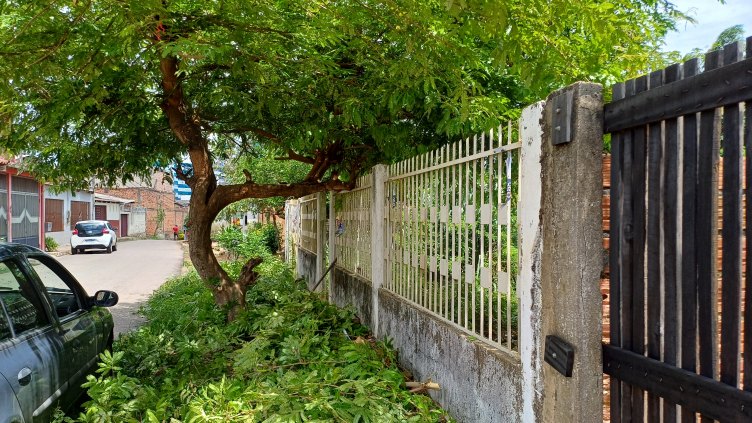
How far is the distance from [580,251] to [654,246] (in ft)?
1.22

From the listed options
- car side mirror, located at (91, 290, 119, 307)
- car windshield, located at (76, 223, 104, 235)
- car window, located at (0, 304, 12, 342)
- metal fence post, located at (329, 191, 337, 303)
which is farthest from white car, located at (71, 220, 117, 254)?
car window, located at (0, 304, 12, 342)

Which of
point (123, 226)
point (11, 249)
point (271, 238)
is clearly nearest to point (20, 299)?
point (11, 249)

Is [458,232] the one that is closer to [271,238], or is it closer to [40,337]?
[40,337]

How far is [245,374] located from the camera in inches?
170

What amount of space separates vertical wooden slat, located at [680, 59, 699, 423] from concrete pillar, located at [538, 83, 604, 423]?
486 mm

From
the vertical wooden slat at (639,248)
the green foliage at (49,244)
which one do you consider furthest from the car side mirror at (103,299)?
the green foliage at (49,244)

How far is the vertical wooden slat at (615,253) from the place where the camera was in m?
2.18

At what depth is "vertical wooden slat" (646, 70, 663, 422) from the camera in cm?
194

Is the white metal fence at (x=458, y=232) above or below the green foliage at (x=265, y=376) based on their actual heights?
above

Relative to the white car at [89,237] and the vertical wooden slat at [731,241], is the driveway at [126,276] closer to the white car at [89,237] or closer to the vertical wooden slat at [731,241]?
the white car at [89,237]

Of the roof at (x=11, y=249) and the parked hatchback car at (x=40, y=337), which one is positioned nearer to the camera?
the parked hatchback car at (x=40, y=337)

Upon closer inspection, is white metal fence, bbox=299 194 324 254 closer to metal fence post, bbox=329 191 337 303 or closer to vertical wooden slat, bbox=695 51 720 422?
metal fence post, bbox=329 191 337 303

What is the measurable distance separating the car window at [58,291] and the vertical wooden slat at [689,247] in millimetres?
4043

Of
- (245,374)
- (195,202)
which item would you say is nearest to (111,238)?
(195,202)
